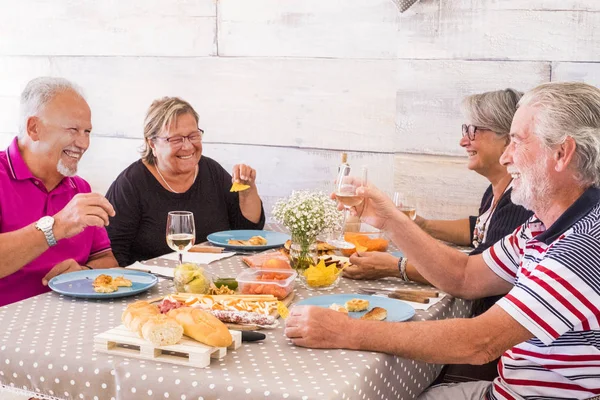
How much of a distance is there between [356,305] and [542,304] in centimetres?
51

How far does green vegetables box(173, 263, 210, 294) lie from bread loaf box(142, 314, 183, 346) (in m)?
0.46

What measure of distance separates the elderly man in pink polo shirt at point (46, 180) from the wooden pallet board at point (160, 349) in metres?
0.83

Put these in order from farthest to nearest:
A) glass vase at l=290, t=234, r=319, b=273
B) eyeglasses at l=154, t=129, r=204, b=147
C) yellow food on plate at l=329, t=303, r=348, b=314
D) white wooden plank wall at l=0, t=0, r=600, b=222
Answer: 1. white wooden plank wall at l=0, t=0, r=600, b=222
2. eyeglasses at l=154, t=129, r=204, b=147
3. glass vase at l=290, t=234, r=319, b=273
4. yellow food on plate at l=329, t=303, r=348, b=314

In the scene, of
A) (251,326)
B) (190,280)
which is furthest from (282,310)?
(190,280)

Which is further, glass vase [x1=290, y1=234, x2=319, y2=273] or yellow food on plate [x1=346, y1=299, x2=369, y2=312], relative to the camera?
glass vase [x1=290, y1=234, x2=319, y2=273]

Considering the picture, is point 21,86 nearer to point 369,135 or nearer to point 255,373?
point 369,135

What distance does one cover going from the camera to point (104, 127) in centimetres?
443

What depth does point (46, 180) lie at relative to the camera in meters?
2.67

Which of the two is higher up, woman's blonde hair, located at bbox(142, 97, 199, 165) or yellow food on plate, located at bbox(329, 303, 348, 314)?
woman's blonde hair, located at bbox(142, 97, 199, 165)

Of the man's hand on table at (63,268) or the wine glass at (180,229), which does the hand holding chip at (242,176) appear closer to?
the man's hand on table at (63,268)

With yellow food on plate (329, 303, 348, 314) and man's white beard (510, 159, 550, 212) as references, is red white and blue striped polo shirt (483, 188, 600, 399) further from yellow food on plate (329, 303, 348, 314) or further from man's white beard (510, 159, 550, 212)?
yellow food on plate (329, 303, 348, 314)

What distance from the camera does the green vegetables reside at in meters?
2.05

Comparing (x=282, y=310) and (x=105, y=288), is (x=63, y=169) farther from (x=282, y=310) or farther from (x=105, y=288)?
(x=282, y=310)

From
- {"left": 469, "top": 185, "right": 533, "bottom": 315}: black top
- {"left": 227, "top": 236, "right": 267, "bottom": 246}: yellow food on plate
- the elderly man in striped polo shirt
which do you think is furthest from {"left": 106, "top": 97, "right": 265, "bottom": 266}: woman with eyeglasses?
the elderly man in striped polo shirt
